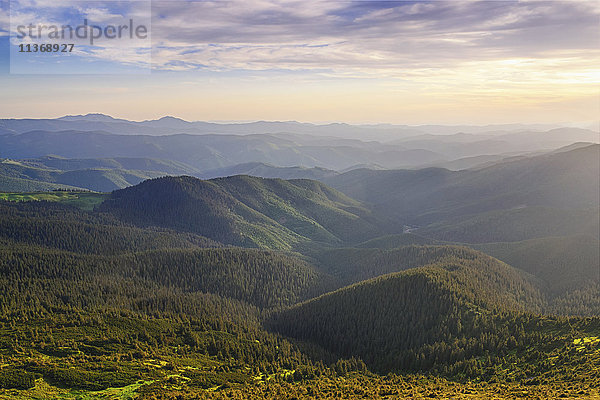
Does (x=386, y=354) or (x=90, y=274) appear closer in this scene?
(x=386, y=354)

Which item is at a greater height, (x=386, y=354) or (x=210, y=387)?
(x=210, y=387)

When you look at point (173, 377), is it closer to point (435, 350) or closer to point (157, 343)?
point (157, 343)

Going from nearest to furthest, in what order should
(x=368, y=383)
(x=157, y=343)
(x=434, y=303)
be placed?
(x=368, y=383)
(x=157, y=343)
(x=434, y=303)

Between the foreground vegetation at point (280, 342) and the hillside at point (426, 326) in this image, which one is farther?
the hillside at point (426, 326)

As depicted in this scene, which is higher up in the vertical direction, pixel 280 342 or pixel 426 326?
pixel 426 326

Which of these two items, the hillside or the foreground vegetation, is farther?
the hillside

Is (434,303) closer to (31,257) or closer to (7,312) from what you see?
(7,312)

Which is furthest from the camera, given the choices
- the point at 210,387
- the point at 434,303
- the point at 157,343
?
the point at 434,303

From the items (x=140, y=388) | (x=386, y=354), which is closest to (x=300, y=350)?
(x=386, y=354)

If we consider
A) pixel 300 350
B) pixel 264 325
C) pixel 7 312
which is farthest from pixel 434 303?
pixel 7 312

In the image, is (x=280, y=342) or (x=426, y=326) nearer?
(x=280, y=342)

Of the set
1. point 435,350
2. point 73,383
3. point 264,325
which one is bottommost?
point 264,325
